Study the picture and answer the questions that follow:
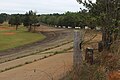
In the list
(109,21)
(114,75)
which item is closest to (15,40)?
(109,21)

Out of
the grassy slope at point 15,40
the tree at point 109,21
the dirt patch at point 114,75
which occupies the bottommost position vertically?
the grassy slope at point 15,40

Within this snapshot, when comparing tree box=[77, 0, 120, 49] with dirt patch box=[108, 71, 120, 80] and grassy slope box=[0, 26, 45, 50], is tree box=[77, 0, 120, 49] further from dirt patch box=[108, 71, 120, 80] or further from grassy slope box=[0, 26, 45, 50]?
grassy slope box=[0, 26, 45, 50]

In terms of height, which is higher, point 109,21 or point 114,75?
point 109,21

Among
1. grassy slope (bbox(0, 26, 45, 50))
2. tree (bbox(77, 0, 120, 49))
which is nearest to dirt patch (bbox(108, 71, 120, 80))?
tree (bbox(77, 0, 120, 49))

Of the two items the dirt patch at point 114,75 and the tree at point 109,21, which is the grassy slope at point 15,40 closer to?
the tree at point 109,21

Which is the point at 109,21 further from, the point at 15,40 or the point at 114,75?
the point at 15,40

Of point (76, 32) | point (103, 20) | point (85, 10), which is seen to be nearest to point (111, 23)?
point (103, 20)

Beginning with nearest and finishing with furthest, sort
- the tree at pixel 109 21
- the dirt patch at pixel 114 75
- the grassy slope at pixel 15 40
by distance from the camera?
the dirt patch at pixel 114 75, the tree at pixel 109 21, the grassy slope at pixel 15 40

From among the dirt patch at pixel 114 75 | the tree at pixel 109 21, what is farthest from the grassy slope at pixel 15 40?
the dirt patch at pixel 114 75

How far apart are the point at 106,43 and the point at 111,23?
0.66 meters

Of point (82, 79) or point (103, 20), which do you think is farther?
point (103, 20)

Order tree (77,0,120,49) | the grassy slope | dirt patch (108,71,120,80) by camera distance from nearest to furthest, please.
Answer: dirt patch (108,71,120,80)
tree (77,0,120,49)
the grassy slope

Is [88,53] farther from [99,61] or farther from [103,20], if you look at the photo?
[99,61]

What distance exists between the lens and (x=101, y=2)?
32.2 ft
